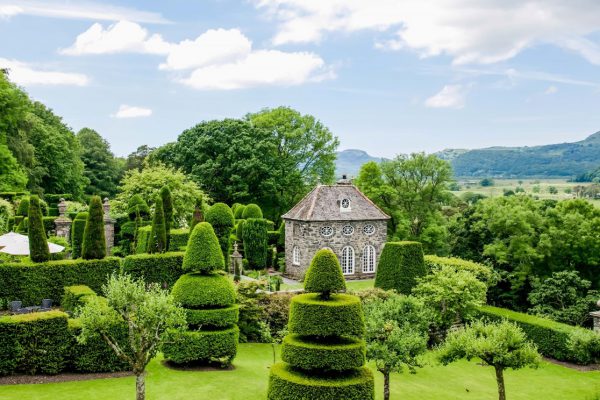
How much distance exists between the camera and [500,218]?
39.3 meters

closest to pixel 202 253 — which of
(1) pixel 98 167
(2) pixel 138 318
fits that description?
(2) pixel 138 318

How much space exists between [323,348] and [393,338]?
5120mm

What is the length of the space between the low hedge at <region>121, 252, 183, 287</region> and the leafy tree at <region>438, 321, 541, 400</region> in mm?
14109

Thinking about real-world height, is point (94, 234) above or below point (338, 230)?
above

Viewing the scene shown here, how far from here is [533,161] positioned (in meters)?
176

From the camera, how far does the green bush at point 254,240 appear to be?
38.9 m

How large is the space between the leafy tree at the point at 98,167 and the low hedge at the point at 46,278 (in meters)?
48.7

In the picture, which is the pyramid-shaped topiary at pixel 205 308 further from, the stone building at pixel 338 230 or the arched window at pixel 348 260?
the arched window at pixel 348 260

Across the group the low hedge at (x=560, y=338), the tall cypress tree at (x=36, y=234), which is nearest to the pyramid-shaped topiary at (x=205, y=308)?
the tall cypress tree at (x=36, y=234)

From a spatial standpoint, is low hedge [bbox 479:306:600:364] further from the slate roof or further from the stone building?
the slate roof

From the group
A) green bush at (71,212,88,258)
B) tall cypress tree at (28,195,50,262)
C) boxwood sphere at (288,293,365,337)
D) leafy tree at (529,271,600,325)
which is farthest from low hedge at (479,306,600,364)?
green bush at (71,212,88,258)

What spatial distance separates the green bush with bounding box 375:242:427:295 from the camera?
30.0 metres

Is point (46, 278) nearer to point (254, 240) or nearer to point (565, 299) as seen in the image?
point (254, 240)

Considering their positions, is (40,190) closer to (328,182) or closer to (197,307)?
(328,182)
